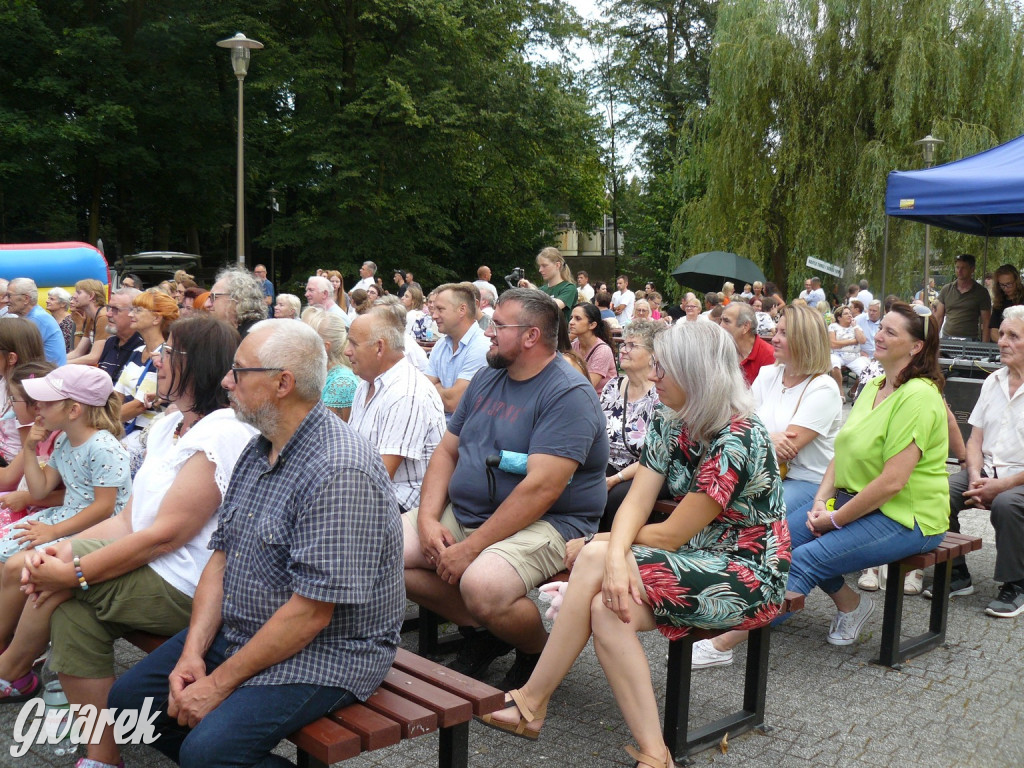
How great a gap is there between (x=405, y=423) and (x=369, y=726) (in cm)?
207

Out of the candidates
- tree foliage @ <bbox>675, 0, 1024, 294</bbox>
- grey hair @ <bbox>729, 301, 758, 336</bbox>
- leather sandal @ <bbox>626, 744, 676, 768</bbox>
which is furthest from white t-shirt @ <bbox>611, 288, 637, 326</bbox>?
leather sandal @ <bbox>626, 744, 676, 768</bbox>

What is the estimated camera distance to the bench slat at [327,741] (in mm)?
2451

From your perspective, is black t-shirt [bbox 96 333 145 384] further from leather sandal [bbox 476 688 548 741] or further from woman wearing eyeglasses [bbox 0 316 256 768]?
leather sandal [bbox 476 688 548 741]

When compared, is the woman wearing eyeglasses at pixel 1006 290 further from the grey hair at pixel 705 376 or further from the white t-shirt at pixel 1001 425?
the grey hair at pixel 705 376

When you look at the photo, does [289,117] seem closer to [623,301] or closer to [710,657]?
[623,301]

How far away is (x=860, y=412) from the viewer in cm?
454

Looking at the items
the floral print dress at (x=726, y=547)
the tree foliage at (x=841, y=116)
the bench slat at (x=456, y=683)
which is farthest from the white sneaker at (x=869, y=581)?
the tree foliage at (x=841, y=116)

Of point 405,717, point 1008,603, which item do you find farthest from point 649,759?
point 1008,603

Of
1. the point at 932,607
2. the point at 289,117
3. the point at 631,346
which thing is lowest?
the point at 932,607

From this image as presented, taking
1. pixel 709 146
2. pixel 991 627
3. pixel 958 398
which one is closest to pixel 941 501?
pixel 991 627

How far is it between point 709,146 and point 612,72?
61.3 feet

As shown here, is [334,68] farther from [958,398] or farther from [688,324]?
[688,324]

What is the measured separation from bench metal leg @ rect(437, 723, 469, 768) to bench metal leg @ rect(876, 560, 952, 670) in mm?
2295

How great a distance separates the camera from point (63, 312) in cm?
963
